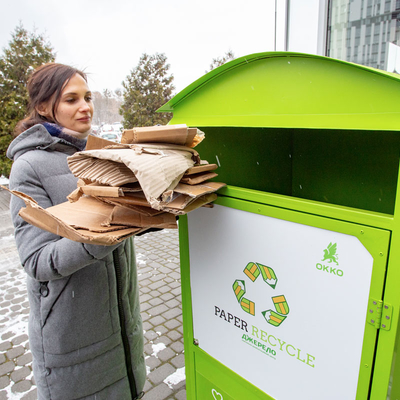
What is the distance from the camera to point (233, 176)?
1.72 meters

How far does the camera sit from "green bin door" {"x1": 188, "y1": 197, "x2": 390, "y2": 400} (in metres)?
0.91

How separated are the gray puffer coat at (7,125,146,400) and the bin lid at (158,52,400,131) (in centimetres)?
68

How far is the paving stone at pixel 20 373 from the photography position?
247cm

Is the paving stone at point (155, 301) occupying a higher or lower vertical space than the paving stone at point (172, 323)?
higher

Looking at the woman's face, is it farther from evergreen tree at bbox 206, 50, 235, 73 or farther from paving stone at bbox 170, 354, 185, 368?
evergreen tree at bbox 206, 50, 235, 73

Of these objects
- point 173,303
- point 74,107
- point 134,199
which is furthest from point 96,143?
point 173,303

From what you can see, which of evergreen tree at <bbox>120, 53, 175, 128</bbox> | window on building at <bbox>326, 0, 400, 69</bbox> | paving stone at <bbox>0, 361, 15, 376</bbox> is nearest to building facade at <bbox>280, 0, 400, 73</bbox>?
window on building at <bbox>326, 0, 400, 69</bbox>

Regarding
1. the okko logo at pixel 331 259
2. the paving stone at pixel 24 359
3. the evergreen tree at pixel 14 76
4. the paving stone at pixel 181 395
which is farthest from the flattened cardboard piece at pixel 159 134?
the evergreen tree at pixel 14 76

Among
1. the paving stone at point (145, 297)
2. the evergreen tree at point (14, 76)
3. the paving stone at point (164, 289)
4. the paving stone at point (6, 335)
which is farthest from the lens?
the evergreen tree at point (14, 76)

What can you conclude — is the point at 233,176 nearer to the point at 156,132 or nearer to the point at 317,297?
the point at 156,132

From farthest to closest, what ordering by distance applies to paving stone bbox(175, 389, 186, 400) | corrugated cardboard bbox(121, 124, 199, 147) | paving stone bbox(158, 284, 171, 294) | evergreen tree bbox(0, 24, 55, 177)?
evergreen tree bbox(0, 24, 55, 177) → paving stone bbox(158, 284, 171, 294) → paving stone bbox(175, 389, 186, 400) → corrugated cardboard bbox(121, 124, 199, 147)

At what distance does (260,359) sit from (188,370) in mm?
577

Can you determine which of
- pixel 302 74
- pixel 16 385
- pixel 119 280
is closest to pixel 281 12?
pixel 302 74

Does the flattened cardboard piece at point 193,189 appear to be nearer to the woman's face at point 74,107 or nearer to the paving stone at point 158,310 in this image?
the woman's face at point 74,107
